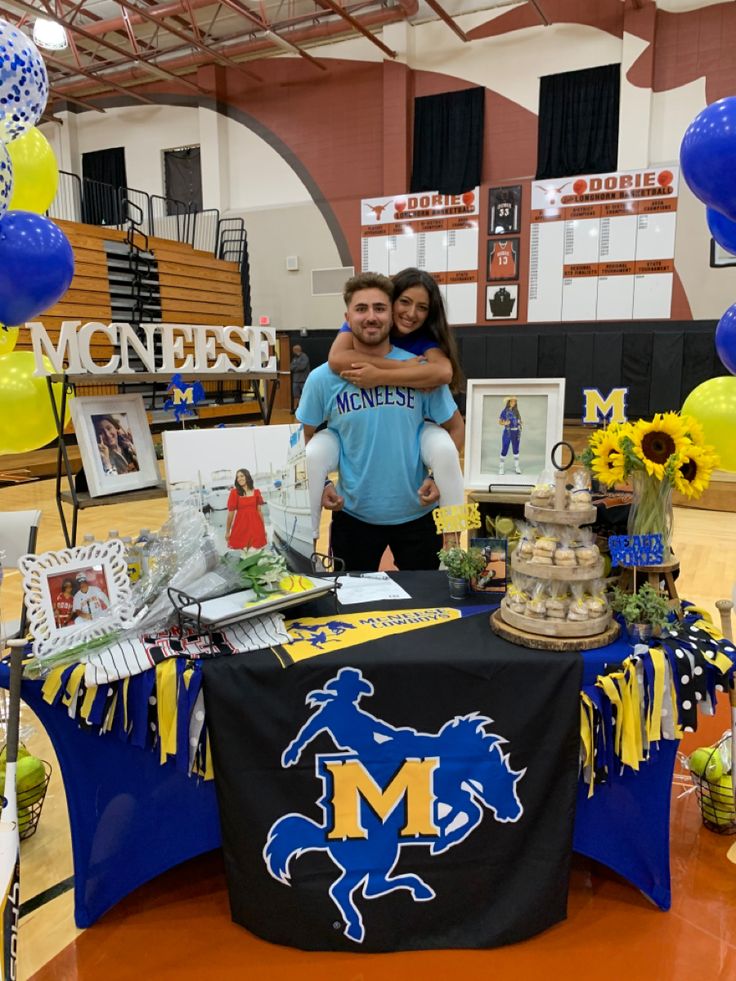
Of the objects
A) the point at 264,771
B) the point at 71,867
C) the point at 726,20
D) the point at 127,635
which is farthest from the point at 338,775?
the point at 726,20

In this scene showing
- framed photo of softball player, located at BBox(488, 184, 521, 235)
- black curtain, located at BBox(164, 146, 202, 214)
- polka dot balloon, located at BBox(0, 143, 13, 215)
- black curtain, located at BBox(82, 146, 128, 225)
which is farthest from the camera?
black curtain, located at BBox(82, 146, 128, 225)

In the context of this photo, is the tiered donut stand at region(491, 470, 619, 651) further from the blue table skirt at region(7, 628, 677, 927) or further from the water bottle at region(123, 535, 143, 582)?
the water bottle at region(123, 535, 143, 582)

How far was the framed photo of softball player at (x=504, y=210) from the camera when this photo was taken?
359 inches

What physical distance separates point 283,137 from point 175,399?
30.6 ft

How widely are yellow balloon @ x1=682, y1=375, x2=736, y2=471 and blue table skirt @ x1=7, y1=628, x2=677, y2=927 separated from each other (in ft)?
5.82

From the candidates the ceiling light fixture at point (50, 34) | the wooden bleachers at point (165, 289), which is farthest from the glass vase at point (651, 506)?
the ceiling light fixture at point (50, 34)

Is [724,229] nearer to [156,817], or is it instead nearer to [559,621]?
[559,621]

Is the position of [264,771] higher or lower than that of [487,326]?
lower

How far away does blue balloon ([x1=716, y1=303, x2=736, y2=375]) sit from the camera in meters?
2.68

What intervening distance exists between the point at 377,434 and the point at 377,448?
4 centimetres

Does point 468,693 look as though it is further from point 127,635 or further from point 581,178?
point 581,178

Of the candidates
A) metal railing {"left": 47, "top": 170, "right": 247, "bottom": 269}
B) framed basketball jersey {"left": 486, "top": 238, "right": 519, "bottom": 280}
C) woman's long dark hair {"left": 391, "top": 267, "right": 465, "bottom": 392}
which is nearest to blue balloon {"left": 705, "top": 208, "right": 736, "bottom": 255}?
woman's long dark hair {"left": 391, "top": 267, "right": 465, "bottom": 392}

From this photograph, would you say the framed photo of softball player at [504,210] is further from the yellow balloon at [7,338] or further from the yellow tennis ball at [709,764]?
the yellow tennis ball at [709,764]

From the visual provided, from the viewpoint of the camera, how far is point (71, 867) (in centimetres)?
179
